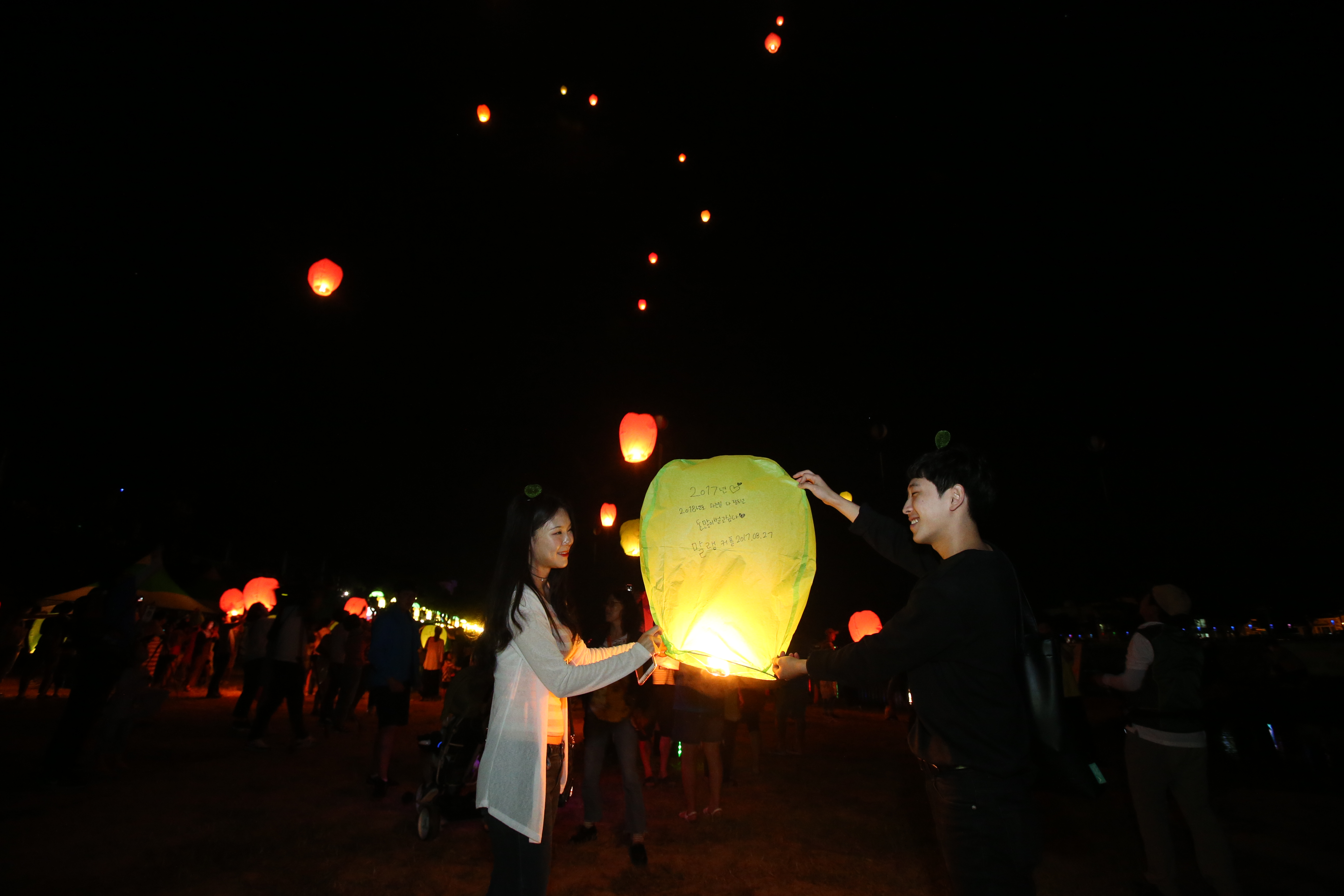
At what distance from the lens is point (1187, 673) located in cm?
358

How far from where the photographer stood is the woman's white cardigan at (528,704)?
77.2 inches

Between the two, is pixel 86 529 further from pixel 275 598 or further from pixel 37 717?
pixel 37 717

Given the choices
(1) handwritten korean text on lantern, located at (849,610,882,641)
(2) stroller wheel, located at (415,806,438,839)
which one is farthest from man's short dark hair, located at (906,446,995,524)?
(1) handwritten korean text on lantern, located at (849,610,882,641)

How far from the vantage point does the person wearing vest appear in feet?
10.8

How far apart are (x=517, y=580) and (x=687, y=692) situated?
328 centimetres

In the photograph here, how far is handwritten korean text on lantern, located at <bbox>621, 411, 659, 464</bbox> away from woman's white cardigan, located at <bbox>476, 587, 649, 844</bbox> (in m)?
6.51

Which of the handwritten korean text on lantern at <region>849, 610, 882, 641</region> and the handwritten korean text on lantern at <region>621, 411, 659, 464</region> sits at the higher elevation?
the handwritten korean text on lantern at <region>621, 411, 659, 464</region>

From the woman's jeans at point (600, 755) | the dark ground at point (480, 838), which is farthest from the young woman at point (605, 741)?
the dark ground at point (480, 838)

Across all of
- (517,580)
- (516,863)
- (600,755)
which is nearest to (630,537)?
(600,755)

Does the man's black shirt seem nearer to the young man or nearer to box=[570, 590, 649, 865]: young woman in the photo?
the young man

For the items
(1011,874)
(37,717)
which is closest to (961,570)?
(1011,874)

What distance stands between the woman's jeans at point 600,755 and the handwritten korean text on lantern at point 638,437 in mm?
4355

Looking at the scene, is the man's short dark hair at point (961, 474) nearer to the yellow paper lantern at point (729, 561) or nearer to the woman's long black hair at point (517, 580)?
the yellow paper lantern at point (729, 561)

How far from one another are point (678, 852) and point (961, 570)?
3505mm
